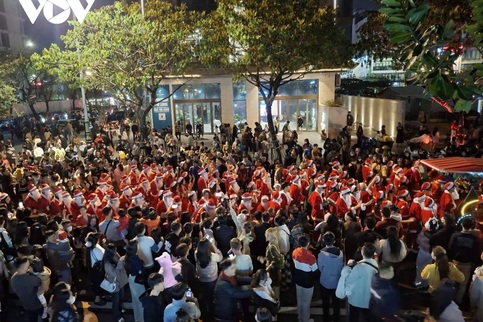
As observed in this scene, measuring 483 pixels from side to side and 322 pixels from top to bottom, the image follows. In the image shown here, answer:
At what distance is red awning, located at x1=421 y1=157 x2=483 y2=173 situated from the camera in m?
8.98

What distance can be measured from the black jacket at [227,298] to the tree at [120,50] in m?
12.9

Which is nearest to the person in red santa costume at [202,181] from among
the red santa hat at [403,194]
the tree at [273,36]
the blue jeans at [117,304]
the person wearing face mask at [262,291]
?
the blue jeans at [117,304]

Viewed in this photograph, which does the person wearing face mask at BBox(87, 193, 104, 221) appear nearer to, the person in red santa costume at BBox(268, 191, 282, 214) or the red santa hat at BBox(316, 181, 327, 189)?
the person in red santa costume at BBox(268, 191, 282, 214)

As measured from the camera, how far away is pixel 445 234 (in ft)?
21.9

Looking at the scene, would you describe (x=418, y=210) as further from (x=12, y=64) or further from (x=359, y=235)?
(x=12, y=64)

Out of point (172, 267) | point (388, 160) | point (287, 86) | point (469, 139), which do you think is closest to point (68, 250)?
point (172, 267)

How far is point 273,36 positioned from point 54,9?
7.76 m

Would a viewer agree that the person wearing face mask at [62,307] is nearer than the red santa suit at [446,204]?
Yes

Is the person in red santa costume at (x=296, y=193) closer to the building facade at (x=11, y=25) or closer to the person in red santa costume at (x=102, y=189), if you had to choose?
the person in red santa costume at (x=102, y=189)

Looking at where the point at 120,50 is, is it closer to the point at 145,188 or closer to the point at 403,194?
the point at 145,188

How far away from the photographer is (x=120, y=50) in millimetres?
16766

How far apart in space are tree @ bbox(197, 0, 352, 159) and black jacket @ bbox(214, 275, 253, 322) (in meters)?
11.7

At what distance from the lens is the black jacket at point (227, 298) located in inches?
197

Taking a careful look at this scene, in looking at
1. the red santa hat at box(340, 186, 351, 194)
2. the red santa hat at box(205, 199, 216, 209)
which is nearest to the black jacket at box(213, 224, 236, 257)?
the red santa hat at box(205, 199, 216, 209)
